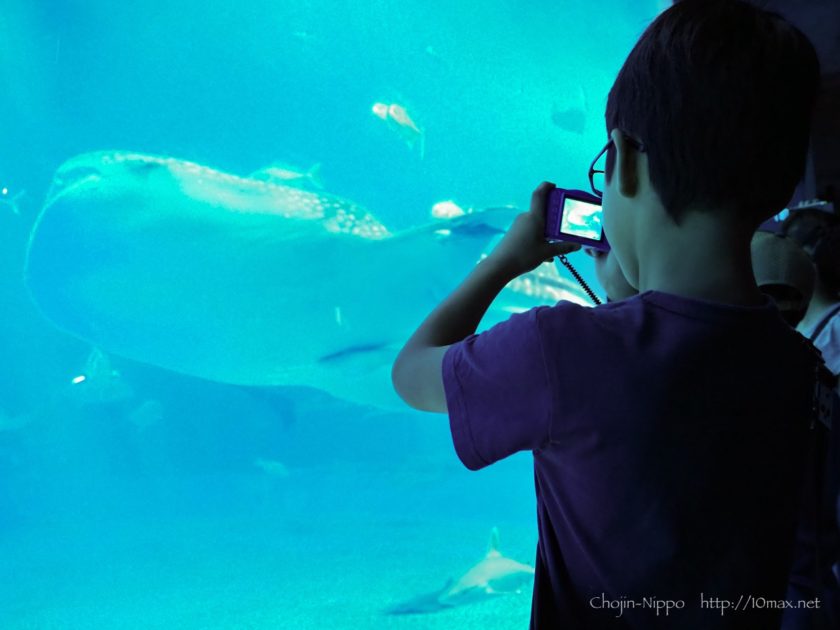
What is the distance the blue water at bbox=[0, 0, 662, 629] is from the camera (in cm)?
233

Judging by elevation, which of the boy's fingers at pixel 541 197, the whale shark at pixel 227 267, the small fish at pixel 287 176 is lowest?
the boy's fingers at pixel 541 197

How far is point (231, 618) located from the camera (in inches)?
91.7

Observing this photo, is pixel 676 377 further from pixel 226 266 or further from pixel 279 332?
pixel 279 332

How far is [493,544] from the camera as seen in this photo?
2869mm

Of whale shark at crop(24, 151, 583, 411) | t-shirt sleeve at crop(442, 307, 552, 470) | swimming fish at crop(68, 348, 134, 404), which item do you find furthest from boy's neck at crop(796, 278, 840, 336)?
swimming fish at crop(68, 348, 134, 404)

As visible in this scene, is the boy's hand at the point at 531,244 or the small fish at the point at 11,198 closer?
the boy's hand at the point at 531,244

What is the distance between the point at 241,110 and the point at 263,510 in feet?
5.71

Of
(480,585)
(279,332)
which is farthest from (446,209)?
Answer: (480,585)

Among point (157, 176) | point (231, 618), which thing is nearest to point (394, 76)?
point (157, 176)

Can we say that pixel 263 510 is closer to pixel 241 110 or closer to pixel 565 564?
pixel 241 110

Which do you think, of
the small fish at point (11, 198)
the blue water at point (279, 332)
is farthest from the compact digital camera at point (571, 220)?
the small fish at point (11, 198)

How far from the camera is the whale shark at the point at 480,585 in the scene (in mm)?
2506

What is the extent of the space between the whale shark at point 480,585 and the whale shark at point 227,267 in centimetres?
101

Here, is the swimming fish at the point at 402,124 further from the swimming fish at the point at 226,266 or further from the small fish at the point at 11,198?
the small fish at the point at 11,198
